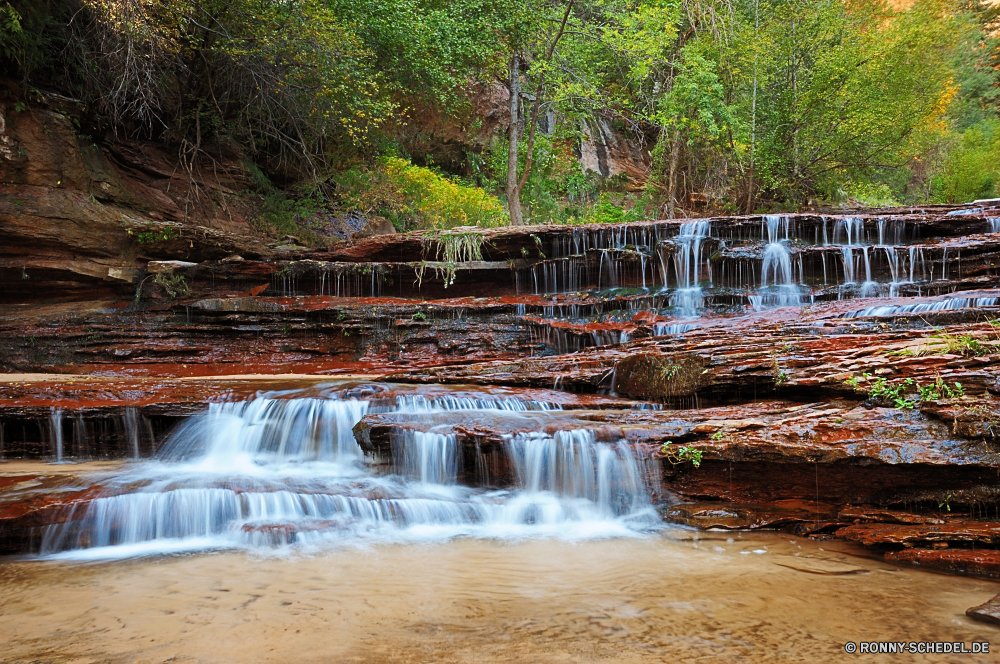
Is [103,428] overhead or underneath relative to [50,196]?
underneath

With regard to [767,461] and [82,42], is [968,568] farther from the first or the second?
[82,42]

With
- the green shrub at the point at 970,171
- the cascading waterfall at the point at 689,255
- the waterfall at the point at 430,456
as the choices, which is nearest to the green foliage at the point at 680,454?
the waterfall at the point at 430,456

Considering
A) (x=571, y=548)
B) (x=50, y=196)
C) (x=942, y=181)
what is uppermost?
(x=942, y=181)

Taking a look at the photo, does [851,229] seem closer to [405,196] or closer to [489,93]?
[405,196]

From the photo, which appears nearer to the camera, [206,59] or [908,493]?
[908,493]

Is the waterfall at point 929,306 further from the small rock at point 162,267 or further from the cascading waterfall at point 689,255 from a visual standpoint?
the small rock at point 162,267

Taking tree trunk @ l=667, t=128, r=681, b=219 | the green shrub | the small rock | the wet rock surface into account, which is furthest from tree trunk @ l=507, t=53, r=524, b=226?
the green shrub

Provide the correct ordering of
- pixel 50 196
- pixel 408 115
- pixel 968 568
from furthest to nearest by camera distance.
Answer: pixel 408 115, pixel 50 196, pixel 968 568

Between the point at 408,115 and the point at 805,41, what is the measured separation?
11451mm

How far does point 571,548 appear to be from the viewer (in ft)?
14.3

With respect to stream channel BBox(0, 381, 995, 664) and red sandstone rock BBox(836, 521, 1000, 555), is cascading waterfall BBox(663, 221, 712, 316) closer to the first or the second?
stream channel BBox(0, 381, 995, 664)

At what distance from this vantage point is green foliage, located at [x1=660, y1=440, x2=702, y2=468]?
16.1ft

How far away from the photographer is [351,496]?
16.5 ft

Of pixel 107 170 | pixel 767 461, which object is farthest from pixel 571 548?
pixel 107 170
